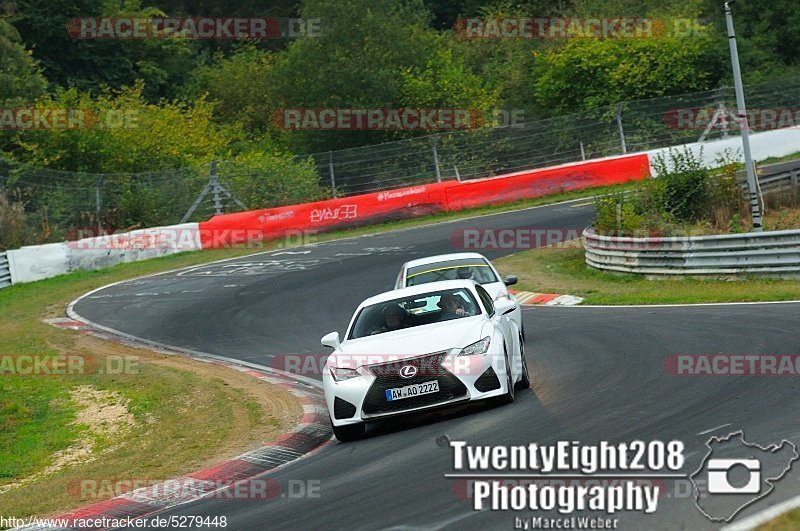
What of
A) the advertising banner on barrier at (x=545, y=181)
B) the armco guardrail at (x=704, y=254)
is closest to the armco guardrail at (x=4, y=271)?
the advertising banner on barrier at (x=545, y=181)

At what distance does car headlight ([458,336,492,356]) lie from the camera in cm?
1109

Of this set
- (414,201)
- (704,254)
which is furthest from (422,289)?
(414,201)

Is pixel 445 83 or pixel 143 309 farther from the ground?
pixel 445 83

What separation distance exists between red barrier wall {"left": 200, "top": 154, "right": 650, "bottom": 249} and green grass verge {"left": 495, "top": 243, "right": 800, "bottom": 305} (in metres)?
8.06

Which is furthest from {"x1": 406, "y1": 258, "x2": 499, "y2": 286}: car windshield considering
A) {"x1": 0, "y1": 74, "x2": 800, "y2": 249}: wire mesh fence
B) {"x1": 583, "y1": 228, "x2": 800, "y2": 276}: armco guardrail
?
{"x1": 0, "y1": 74, "x2": 800, "y2": 249}: wire mesh fence

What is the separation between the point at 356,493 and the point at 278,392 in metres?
6.56

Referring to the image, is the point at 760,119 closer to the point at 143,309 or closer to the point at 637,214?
the point at 637,214

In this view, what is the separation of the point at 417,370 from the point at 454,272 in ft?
18.3

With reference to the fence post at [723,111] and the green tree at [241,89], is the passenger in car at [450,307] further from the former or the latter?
the green tree at [241,89]

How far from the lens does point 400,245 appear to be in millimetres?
30578

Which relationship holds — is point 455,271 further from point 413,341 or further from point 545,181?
point 545,181

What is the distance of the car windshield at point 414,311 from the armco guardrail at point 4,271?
2014cm

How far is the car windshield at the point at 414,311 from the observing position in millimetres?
12156

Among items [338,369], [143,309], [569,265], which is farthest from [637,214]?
[338,369]
